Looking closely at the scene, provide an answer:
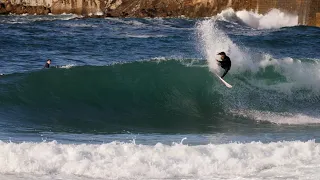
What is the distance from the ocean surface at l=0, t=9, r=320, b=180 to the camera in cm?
1102

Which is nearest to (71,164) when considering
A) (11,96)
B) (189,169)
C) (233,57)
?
(189,169)

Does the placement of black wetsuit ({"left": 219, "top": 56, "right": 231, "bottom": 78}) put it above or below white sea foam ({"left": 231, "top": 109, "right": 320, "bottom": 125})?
above

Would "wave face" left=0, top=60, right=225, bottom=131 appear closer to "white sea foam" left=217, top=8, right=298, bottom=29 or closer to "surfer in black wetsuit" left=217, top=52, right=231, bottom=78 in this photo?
"surfer in black wetsuit" left=217, top=52, right=231, bottom=78

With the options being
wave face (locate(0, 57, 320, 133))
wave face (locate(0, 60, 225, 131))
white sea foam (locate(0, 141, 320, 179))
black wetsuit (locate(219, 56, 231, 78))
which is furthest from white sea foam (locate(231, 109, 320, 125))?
white sea foam (locate(0, 141, 320, 179))

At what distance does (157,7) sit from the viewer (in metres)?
62.7

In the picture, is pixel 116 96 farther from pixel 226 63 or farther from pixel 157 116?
pixel 226 63

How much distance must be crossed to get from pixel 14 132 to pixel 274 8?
121 ft

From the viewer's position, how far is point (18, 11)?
72.1m

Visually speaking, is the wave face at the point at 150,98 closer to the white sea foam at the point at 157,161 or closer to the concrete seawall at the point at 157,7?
the white sea foam at the point at 157,161

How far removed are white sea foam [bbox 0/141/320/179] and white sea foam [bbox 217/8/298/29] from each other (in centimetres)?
3548

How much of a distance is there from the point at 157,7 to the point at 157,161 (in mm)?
51803

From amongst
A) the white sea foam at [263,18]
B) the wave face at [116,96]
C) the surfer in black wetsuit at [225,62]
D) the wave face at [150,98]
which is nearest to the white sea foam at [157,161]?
the wave face at [150,98]

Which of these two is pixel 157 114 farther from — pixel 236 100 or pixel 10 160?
pixel 10 160

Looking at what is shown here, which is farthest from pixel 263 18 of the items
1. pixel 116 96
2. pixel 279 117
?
pixel 279 117
